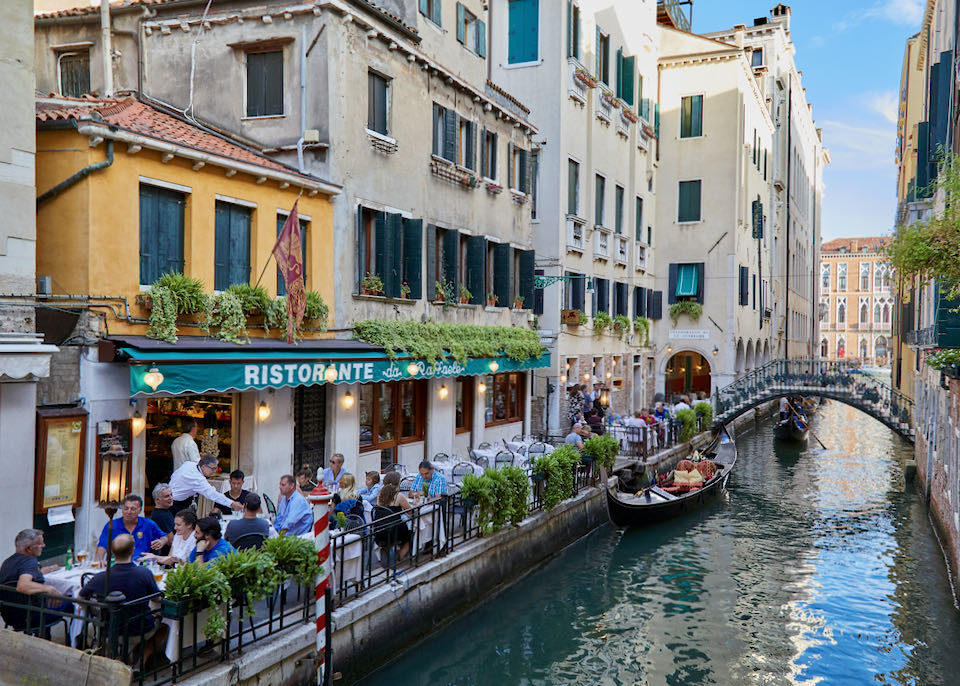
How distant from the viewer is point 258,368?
10.9m

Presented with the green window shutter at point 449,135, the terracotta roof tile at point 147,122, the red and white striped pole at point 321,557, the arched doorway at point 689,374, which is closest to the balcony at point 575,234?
the green window shutter at point 449,135

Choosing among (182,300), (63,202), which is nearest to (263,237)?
(182,300)

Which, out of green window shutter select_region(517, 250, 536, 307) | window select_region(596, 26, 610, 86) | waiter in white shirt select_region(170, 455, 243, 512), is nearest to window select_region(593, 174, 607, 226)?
window select_region(596, 26, 610, 86)

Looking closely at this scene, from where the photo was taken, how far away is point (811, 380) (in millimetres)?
30922

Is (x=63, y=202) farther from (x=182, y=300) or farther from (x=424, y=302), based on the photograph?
(x=424, y=302)

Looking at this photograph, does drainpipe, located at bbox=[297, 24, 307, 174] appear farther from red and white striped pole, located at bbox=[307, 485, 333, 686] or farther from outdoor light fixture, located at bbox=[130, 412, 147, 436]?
red and white striped pole, located at bbox=[307, 485, 333, 686]

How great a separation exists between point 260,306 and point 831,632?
9479 millimetres

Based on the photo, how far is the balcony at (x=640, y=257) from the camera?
2970cm

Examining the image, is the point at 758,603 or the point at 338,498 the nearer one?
the point at 338,498

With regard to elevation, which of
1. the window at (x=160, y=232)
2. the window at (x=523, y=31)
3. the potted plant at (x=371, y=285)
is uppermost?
the window at (x=523, y=31)

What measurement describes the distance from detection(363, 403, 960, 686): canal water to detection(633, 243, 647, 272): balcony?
1178 cm

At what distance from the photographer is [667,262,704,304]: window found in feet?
109

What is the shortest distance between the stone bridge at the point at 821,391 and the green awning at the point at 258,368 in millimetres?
18385

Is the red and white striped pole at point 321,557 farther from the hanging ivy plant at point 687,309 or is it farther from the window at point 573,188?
the hanging ivy plant at point 687,309
